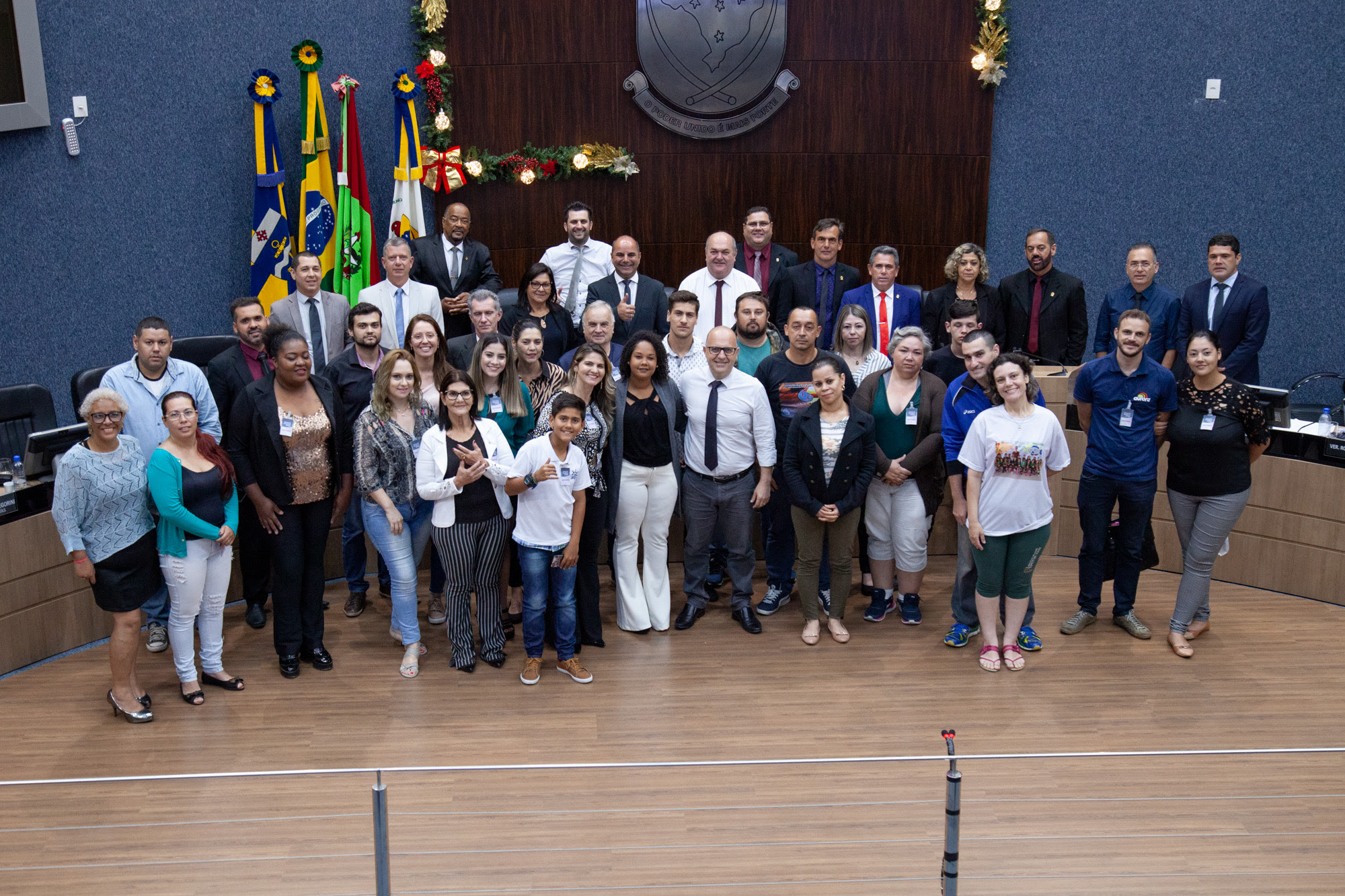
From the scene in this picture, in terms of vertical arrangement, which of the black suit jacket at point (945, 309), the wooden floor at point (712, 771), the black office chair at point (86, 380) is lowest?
the wooden floor at point (712, 771)

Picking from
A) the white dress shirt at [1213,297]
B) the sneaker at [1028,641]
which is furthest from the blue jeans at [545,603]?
the white dress shirt at [1213,297]

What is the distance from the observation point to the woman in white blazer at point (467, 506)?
4910 millimetres

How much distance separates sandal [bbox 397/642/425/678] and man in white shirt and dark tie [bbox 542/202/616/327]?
240 cm

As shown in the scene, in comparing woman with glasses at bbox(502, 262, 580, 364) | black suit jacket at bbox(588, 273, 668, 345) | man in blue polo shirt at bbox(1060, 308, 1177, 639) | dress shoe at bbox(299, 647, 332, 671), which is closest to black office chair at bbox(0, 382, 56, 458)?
dress shoe at bbox(299, 647, 332, 671)

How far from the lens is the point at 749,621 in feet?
18.6

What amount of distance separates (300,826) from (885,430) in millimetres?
3084

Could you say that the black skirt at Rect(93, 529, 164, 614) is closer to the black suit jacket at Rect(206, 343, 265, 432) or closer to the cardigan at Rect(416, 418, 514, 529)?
the black suit jacket at Rect(206, 343, 265, 432)

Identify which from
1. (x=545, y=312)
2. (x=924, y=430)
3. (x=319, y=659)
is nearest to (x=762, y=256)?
(x=545, y=312)

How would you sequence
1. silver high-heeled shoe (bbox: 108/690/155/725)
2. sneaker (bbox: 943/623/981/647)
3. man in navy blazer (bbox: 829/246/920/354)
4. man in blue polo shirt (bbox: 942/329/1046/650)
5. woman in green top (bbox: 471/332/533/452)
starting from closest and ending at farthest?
1. silver high-heeled shoe (bbox: 108/690/155/725)
2. woman in green top (bbox: 471/332/533/452)
3. man in blue polo shirt (bbox: 942/329/1046/650)
4. sneaker (bbox: 943/623/981/647)
5. man in navy blazer (bbox: 829/246/920/354)

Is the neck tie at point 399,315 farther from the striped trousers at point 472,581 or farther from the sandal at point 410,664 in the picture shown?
the sandal at point 410,664

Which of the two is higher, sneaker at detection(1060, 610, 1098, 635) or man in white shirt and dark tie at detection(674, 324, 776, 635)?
man in white shirt and dark tie at detection(674, 324, 776, 635)

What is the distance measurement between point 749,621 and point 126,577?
2.78 metres

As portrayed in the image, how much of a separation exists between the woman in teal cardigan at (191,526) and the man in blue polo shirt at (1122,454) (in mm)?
3894

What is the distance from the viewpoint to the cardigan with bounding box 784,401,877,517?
530 centimetres
